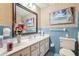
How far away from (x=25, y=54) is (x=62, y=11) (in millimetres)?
721

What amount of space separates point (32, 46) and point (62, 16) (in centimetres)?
55

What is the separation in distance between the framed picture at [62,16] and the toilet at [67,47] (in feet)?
0.80

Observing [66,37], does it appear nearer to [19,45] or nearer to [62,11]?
[62,11]

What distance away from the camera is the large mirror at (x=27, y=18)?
1.38 m

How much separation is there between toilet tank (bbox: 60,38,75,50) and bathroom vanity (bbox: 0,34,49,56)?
200 millimetres

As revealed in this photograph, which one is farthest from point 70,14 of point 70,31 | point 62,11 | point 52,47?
point 52,47

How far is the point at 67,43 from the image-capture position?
4.51ft

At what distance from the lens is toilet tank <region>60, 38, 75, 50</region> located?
1.35 m

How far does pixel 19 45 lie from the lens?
1310 mm

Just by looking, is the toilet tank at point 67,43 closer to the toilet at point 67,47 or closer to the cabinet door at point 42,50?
the toilet at point 67,47

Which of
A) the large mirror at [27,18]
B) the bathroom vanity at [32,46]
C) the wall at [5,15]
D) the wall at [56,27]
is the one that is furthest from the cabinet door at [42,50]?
the wall at [5,15]

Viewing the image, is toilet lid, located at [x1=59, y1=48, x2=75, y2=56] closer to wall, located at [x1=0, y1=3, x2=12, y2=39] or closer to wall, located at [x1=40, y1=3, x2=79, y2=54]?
wall, located at [x1=40, y1=3, x2=79, y2=54]

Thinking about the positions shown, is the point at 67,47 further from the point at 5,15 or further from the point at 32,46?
the point at 5,15

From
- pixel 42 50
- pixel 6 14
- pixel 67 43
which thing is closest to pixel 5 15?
pixel 6 14
